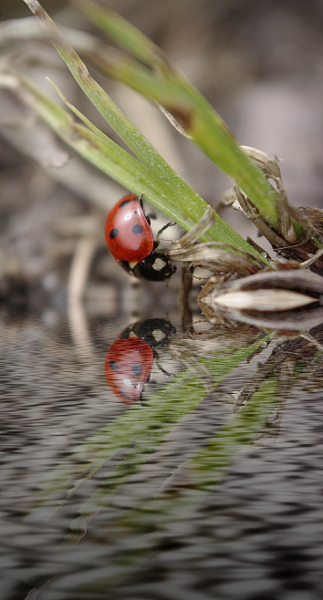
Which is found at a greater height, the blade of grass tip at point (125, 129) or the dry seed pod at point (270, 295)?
the blade of grass tip at point (125, 129)

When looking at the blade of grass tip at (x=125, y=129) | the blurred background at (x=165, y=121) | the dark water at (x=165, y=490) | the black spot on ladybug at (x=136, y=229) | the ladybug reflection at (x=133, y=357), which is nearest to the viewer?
the dark water at (x=165, y=490)

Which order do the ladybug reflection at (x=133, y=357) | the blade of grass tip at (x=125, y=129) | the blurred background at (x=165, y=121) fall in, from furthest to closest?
the blurred background at (x=165, y=121)
the blade of grass tip at (x=125, y=129)
the ladybug reflection at (x=133, y=357)

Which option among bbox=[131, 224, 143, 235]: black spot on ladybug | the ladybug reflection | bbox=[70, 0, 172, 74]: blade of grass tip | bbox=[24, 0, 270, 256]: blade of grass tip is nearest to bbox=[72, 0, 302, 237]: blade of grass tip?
bbox=[70, 0, 172, 74]: blade of grass tip

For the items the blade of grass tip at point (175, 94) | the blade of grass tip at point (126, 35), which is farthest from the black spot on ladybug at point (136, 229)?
the blade of grass tip at point (126, 35)

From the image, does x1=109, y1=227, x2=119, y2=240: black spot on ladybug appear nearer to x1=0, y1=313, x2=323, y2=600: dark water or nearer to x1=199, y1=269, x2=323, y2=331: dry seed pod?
x1=199, y1=269, x2=323, y2=331: dry seed pod

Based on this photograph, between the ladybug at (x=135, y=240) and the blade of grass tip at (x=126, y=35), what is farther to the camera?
the ladybug at (x=135, y=240)

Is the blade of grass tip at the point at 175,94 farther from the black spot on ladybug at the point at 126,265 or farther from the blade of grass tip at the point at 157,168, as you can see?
the black spot on ladybug at the point at 126,265

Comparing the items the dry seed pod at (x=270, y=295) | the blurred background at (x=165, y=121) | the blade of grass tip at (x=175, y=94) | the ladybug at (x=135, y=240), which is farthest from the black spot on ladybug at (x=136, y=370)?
the blurred background at (x=165, y=121)

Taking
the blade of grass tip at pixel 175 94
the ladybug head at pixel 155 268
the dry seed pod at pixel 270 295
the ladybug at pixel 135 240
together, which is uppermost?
the blade of grass tip at pixel 175 94
